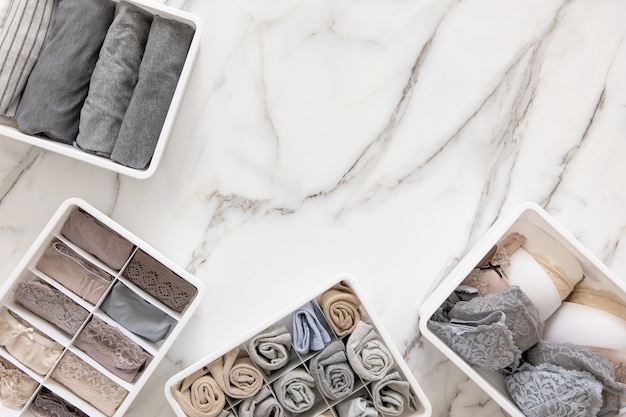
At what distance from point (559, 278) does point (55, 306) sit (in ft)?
3.44

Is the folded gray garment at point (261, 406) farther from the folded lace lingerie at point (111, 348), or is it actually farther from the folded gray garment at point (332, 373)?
the folded lace lingerie at point (111, 348)

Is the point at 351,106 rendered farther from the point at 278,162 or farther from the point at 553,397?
the point at 553,397

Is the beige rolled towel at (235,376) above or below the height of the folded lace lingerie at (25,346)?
above

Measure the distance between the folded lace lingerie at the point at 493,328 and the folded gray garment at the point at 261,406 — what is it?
0.36m

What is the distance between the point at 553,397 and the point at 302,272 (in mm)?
572

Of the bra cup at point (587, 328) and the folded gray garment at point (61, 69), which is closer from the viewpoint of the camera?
the folded gray garment at point (61, 69)

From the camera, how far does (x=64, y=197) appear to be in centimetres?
125

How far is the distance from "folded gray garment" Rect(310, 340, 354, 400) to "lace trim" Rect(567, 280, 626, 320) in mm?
536

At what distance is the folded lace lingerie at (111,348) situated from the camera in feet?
3.69

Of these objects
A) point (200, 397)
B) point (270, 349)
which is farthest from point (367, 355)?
point (200, 397)

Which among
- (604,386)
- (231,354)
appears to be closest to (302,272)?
(231,354)

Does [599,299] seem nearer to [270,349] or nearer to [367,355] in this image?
[367,355]

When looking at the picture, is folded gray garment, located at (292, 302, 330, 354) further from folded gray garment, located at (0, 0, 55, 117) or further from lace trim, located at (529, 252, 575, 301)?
folded gray garment, located at (0, 0, 55, 117)

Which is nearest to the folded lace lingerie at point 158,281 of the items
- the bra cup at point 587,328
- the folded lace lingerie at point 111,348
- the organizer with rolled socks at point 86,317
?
the organizer with rolled socks at point 86,317
